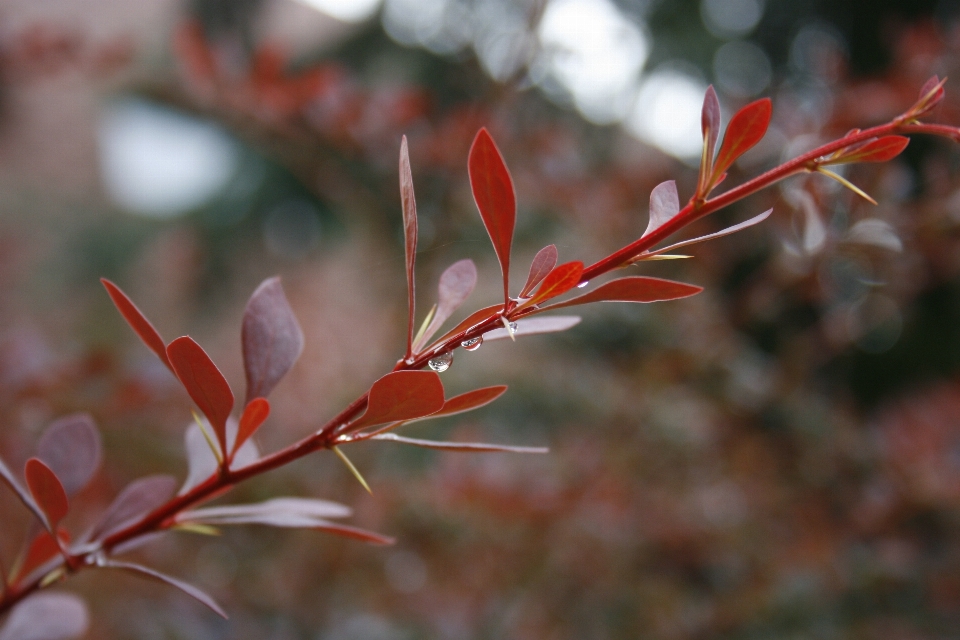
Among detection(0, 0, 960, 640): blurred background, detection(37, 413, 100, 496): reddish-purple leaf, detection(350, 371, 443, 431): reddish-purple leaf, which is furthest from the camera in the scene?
detection(0, 0, 960, 640): blurred background

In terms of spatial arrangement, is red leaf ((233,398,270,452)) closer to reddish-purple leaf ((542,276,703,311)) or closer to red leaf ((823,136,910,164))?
reddish-purple leaf ((542,276,703,311))

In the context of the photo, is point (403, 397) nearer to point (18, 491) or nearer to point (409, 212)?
point (409, 212)

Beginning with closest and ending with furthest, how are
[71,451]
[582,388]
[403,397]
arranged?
[403,397] → [71,451] → [582,388]

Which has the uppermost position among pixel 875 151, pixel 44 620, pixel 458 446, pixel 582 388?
pixel 875 151

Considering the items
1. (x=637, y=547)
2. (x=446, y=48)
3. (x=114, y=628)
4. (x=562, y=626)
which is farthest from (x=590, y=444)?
(x=446, y=48)

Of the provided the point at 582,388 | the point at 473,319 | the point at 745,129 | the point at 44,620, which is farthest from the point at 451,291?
the point at 582,388

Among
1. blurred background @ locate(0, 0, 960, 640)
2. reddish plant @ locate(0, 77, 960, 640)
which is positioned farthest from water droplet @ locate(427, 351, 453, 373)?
blurred background @ locate(0, 0, 960, 640)
